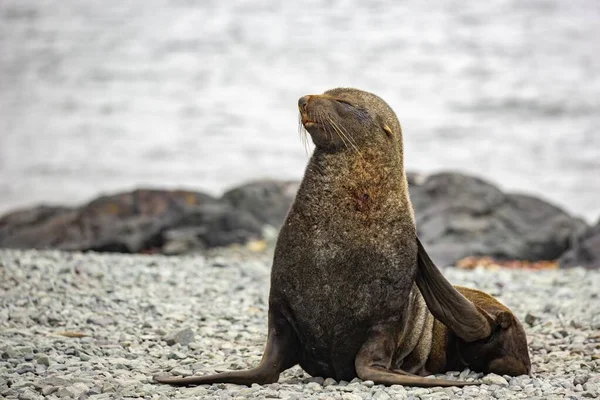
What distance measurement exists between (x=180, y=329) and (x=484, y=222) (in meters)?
7.92

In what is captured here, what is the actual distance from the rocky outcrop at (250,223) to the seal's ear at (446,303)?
23.9 ft

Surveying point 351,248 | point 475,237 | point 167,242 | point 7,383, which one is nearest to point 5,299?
point 7,383

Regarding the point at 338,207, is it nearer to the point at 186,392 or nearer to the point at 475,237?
the point at 186,392

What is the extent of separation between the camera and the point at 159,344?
6918mm

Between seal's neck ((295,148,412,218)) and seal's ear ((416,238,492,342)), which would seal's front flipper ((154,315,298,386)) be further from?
seal's ear ((416,238,492,342))

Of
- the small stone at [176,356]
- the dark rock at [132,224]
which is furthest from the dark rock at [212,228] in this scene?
the small stone at [176,356]

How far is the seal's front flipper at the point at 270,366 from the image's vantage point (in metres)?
5.45

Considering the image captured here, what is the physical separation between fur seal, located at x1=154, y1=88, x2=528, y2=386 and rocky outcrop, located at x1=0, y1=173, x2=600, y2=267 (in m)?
7.49

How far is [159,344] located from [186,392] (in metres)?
1.63

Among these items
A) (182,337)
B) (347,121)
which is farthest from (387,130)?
(182,337)

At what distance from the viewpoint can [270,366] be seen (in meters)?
5.57

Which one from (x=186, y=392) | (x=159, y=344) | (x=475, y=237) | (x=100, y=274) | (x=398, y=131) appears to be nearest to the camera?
(x=186, y=392)

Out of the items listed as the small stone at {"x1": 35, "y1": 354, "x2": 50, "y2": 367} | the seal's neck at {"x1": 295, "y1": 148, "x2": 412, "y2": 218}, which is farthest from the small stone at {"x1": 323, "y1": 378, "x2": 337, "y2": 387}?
the small stone at {"x1": 35, "y1": 354, "x2": 50, "y2": 367}

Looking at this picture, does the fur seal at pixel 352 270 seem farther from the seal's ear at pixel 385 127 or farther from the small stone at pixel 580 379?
the small stone at pixel 580 379
